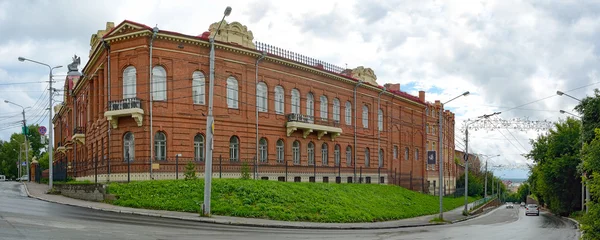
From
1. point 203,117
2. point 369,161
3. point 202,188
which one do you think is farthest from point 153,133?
point 369,161

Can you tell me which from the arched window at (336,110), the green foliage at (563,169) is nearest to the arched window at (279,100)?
the arched window at (336,110)

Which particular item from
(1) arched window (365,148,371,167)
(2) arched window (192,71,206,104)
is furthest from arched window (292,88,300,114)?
(1) arched window (365,148,371,167)

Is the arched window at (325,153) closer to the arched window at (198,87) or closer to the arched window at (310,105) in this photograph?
the arched window at (310,105)

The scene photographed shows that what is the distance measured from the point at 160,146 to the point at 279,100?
11.5 metres

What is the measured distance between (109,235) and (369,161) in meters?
40.4

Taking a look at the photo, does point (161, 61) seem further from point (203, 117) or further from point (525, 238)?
point (525, 238)

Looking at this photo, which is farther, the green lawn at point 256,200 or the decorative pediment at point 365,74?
the decorative pediment at point 365,74

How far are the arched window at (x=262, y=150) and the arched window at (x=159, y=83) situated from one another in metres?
8.79

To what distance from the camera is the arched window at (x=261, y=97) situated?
4043 cm

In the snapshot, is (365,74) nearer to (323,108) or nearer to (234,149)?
(323,108)

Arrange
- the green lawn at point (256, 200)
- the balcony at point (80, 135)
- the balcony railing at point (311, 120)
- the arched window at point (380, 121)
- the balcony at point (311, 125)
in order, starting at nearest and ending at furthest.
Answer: the green lawn at point (256, 200) < the balcony at point (311, 125) < the balcony railing at point (311, 120) < the balcony at point (80, 135) < the arched window at point (380, 121)

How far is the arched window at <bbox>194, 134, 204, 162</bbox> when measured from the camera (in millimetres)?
36125

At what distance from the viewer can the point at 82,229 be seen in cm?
1702

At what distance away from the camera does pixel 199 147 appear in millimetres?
36375
